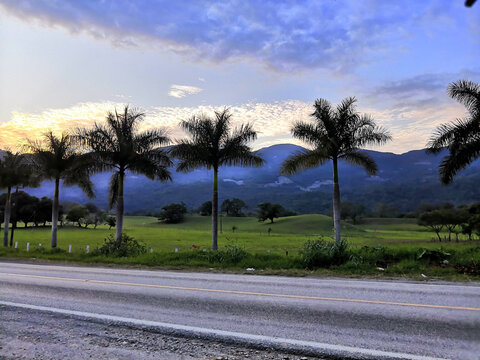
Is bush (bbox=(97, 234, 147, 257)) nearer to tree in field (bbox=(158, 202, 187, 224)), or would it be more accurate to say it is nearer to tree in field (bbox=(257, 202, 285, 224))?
tree in field (bbox=(257, 202, 285, 224))

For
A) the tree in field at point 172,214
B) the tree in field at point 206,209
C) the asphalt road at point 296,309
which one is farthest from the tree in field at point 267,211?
the asphalt road at point 296,309

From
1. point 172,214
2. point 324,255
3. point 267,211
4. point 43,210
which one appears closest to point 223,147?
point 324,255

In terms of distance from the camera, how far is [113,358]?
194 inches

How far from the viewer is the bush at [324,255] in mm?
14625

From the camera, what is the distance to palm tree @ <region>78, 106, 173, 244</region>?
2481 cm

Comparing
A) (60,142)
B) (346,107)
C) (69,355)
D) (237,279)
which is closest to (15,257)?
(60,142)

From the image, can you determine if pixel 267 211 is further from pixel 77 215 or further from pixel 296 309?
pixel 296 309

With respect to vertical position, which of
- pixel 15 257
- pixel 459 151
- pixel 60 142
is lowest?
pixel 15 257

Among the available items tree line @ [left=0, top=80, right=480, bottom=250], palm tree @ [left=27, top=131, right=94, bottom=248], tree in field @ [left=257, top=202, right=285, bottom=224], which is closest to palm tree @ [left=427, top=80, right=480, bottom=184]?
tree line @ [left=0, top=80, right=480, bottom=250]

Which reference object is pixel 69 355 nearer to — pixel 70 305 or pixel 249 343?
pixel 249 343

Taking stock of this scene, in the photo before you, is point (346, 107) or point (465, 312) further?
point (346, 107)

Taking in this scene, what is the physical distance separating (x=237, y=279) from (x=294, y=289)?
274 cm

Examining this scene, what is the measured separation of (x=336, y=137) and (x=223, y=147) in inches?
315

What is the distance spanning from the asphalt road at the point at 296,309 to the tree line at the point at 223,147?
1235 cm
